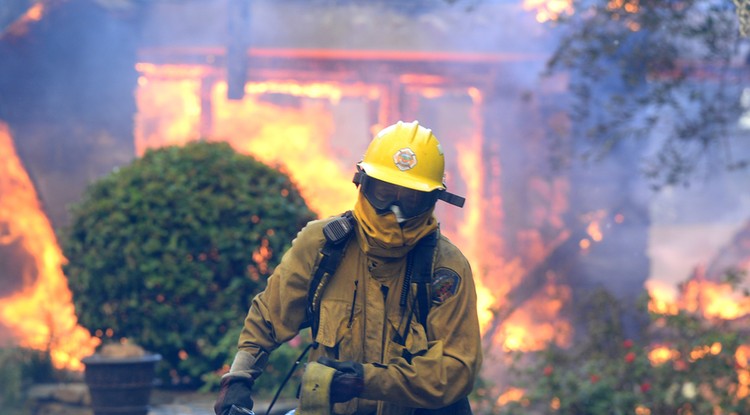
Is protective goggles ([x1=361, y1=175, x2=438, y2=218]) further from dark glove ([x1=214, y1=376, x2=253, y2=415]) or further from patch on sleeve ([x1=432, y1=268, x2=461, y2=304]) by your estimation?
dark glove ([x1=214, y1=376, x2=253, y2=415])

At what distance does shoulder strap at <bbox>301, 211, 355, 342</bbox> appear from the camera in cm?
376

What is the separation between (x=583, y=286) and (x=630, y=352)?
14.2 ft

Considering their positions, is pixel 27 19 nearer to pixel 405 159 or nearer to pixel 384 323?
pixel 405 159

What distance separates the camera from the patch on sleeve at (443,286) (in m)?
3.74

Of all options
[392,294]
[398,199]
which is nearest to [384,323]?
[392,294]

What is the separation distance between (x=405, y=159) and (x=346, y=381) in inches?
35.3

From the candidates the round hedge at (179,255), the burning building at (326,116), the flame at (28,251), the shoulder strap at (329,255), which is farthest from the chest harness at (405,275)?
the flame at (28,251)

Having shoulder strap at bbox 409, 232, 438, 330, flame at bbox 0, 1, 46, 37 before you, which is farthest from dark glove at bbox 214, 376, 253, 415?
flame at bbox 0, 1, 46, 37

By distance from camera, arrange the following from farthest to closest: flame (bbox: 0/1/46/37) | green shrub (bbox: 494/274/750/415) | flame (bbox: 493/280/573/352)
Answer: flame (bbox: 493/280/573/352)
flame (bbox: 0/1/46/37)
green shrub (bbox: 494/274/750/415)

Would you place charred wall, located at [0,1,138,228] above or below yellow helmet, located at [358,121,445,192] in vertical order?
below

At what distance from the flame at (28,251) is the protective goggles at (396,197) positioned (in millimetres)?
8234

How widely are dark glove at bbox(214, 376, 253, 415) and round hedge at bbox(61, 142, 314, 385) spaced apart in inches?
127

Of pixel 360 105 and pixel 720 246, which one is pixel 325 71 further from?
pixel 720 246

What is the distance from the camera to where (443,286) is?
148 inches
